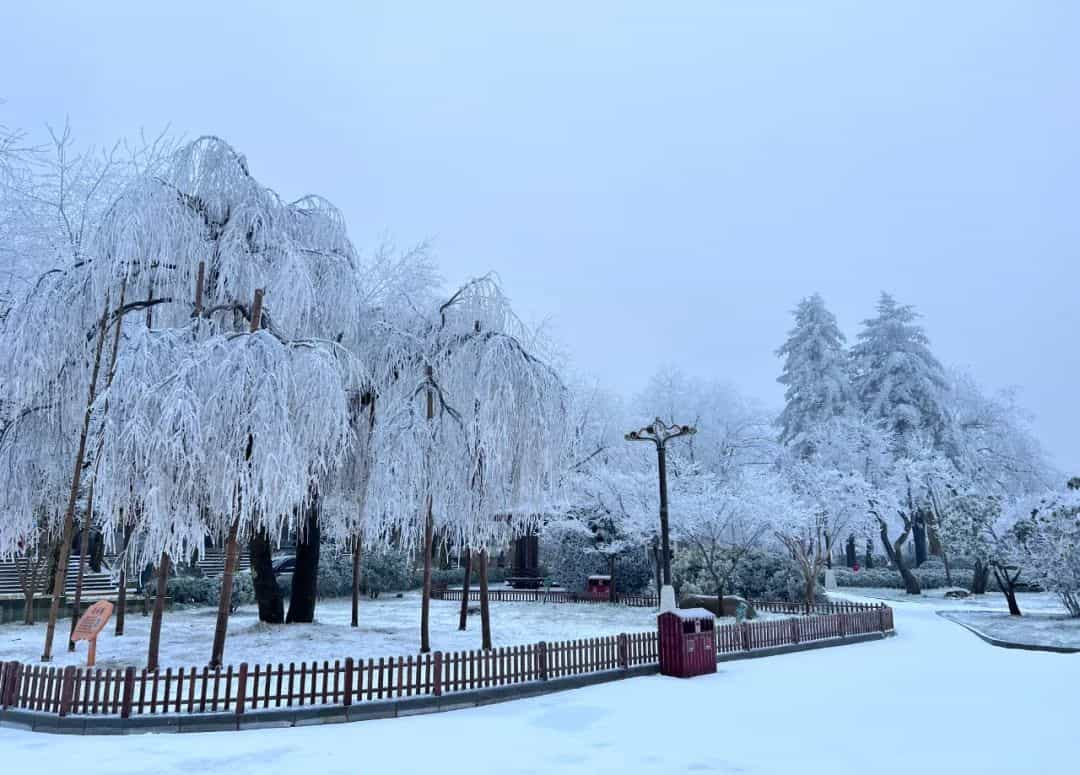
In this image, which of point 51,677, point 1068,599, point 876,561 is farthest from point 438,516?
→ point 876,561

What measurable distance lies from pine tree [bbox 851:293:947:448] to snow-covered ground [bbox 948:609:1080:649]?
1917cm

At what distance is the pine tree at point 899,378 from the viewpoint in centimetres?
4553

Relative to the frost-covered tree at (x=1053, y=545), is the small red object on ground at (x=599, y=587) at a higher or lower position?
lower

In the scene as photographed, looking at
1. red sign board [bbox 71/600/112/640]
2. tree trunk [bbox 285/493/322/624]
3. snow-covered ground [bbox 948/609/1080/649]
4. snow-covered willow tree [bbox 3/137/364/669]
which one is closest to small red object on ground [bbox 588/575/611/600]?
snow-covered ground [bbox 948/609/1080/649]

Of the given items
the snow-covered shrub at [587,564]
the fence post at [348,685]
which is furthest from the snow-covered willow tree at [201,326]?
the snow-covered shrub at [587,564]

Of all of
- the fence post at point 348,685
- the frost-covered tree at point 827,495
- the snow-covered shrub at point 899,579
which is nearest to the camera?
the fence post at point 348,685

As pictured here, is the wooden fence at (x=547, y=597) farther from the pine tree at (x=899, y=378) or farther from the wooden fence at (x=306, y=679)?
the pine tree at (x=899, y=378)

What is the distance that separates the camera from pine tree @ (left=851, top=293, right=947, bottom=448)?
45.5 metres

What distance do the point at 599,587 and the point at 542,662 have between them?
18494 millimetres

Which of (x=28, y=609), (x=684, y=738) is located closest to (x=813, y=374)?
(x=684, y=738)

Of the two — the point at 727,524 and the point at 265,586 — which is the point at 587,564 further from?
the point at 265,586

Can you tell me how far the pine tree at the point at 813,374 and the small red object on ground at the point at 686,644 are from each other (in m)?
33.9

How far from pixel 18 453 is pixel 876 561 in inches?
2680

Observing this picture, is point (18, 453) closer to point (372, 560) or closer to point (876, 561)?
point (372, 560)
